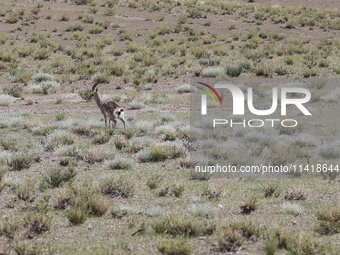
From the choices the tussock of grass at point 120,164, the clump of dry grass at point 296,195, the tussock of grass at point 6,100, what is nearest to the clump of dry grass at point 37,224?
the tussock of grass at point 120,164

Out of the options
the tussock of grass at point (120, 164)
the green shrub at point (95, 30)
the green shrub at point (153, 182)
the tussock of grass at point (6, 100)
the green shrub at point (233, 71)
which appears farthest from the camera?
the green shrub at point (95, 30)

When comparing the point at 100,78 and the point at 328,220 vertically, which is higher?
the point at 100,78

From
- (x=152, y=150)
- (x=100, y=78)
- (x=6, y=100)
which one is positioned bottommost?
(x=152, y=150)

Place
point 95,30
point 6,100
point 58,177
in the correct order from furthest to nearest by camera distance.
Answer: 1. point 95,30
2. point 6,100
3. point 58,177

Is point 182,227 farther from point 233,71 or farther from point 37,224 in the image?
point 233,71

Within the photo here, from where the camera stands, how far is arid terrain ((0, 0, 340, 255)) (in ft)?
26.5

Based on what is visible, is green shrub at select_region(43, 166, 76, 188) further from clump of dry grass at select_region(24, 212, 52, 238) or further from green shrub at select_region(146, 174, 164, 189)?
clump of dry grass at select_region(24, 212, 52, 238)

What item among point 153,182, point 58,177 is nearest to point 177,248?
point 153,182

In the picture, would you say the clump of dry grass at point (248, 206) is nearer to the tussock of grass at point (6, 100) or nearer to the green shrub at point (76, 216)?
the green shrub at point (76, 216)

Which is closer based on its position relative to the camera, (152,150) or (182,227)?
(182,227)

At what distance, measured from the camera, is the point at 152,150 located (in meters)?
13.2

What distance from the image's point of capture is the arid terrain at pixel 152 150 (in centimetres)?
809

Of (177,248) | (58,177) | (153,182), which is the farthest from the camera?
(58,177)

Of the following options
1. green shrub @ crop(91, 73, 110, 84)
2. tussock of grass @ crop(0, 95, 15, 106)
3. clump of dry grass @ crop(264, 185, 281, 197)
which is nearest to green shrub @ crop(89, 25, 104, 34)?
green shrub @ crop(91, 73, 110, 84)
